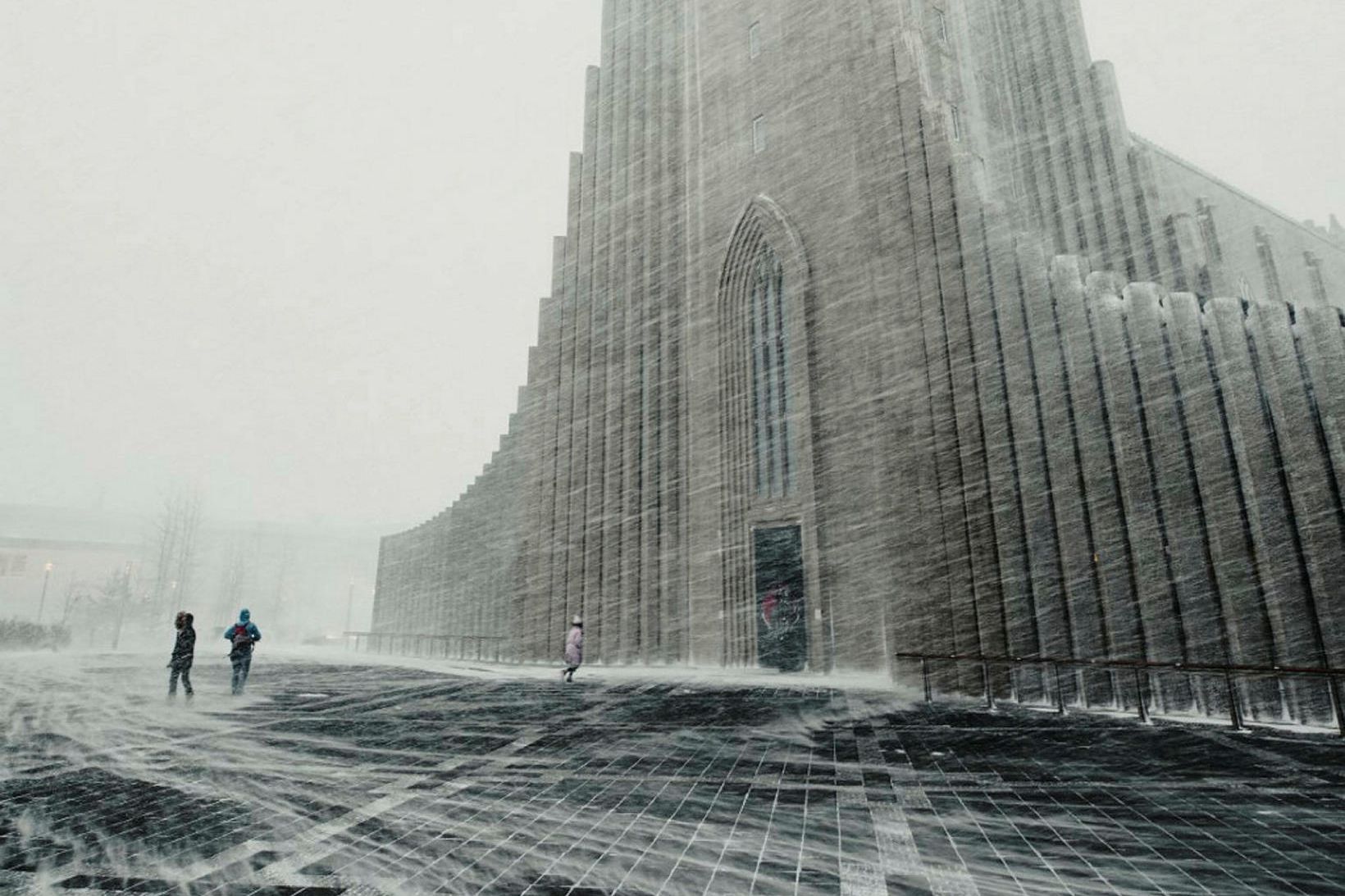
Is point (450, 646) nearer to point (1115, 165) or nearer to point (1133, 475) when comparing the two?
point (1133, 475)

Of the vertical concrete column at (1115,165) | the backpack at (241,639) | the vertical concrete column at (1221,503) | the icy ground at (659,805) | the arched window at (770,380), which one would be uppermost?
the vertical concrete column at (1115,165)

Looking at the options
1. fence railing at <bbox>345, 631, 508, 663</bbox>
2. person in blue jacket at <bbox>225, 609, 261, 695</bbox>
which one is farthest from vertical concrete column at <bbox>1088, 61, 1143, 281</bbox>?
fence railing at <bbox>345, 631, 508, 663</bbox>

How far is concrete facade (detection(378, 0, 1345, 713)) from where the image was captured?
32.6 ft

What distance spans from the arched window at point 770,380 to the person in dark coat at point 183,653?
1256 centimetres

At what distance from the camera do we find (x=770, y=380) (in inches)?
749

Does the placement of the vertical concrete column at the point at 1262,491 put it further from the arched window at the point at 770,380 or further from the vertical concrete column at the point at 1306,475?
the arched window at the point at 770,380

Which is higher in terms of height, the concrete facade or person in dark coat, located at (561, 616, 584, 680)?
the concrete facade

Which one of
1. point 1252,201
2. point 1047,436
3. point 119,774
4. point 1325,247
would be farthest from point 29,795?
point 1325,247

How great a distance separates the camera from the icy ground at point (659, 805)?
3.43 metres

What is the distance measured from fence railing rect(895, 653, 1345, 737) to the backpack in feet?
34.4

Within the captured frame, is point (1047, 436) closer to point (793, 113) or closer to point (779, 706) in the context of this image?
point (779, 706)

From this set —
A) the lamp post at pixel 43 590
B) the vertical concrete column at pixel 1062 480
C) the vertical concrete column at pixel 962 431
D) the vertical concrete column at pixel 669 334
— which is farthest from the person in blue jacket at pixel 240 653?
the lamp post at pixel 43 590

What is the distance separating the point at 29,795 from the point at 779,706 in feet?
26.5

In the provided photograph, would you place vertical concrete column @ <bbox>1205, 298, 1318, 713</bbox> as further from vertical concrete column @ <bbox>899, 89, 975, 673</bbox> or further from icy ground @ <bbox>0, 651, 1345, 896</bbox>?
vertical concrete column @ <bbox>899, 89, 975, 673</bbox>
